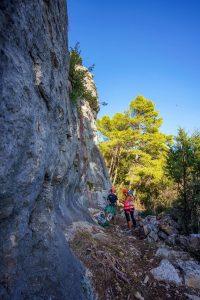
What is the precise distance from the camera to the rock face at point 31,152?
343 cm

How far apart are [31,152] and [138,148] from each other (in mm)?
24182

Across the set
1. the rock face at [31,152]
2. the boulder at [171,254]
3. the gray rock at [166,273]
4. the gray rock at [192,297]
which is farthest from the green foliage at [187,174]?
the rock face at [31,152]

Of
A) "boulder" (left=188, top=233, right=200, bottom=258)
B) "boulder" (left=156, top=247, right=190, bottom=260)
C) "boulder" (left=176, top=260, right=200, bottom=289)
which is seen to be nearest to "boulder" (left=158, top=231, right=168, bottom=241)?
"boulder" (left=188, top=233, right=200, bottom=258)

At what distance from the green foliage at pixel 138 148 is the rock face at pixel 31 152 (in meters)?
19.0

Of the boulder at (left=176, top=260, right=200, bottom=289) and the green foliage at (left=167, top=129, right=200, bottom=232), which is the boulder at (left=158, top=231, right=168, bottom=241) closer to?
the boulder at (left=176, top=260, right=200, bottom=289)

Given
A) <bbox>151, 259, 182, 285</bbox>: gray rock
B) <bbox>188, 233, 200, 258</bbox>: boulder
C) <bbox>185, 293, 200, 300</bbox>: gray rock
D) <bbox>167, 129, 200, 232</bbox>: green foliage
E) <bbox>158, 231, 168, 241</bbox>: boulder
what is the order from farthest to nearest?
<bbox>167, 129, 200, 232</bbox>: green foliage → <bbox>158, 231, 168, 241</bbox>: boulder → <bbox>188, 233, 200, 258</bbox>: boulder → <bbox>151, 259, 182, 285</bbox>: gray rock → <bbox>185, 293, 200, 300</bbox>: gray rock

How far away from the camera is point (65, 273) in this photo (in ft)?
16.4

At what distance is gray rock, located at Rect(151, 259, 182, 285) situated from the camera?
689 cm

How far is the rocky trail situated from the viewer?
599 centimetres

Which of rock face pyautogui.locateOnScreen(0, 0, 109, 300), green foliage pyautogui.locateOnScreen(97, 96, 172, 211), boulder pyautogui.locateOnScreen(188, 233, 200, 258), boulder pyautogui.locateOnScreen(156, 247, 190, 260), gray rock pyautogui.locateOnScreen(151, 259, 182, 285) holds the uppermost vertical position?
green foliage pyautogui.locateOnScreen(97, 96, 172, 211)

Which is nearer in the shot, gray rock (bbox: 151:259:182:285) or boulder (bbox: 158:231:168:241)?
gray rock (bbox: 151:259:182:285)

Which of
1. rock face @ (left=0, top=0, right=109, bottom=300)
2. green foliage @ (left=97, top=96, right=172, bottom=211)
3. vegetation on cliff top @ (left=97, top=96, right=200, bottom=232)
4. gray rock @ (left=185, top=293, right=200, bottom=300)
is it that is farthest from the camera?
green foliage @ (left=97, top=96, right=172, bottom=211)

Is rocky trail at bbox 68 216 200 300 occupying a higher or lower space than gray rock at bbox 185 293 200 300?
higher

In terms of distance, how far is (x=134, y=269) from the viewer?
7.01 m
